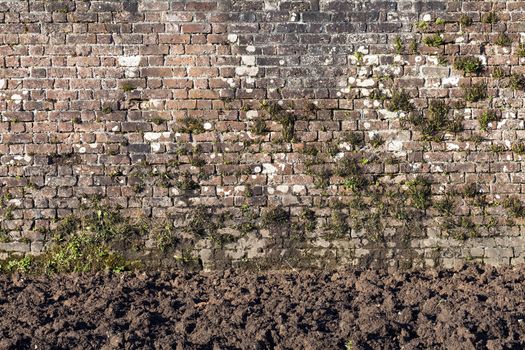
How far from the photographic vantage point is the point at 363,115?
5.64 meters

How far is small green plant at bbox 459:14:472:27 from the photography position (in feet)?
18.2

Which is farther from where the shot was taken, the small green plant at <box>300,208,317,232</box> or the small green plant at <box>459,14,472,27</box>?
the small green plant at <box>300,208,317,232</box>

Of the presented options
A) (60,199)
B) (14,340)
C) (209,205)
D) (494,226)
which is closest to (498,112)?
(494,226)

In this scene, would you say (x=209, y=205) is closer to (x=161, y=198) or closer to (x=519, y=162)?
(x=161, y=198)

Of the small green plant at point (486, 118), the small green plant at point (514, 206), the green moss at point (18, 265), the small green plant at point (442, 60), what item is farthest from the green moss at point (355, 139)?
the green moss at point (18, 265)

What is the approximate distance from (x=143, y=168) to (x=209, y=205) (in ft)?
2.27

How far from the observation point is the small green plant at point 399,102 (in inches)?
221

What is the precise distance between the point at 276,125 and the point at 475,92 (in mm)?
1822

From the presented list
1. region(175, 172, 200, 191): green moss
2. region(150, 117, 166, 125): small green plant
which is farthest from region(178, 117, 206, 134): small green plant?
region(175, 172, 200, 191): green moss

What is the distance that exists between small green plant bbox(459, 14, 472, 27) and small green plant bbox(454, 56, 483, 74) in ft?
0.96

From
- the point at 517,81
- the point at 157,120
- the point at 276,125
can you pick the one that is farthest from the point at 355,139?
the point at 157,120

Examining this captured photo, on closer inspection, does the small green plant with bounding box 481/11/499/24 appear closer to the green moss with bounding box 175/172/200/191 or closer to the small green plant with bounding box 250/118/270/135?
the small green plant with bounding box 250/118/270/135

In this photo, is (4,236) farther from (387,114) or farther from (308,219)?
(387,114)

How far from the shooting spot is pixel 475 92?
559 centimetres
